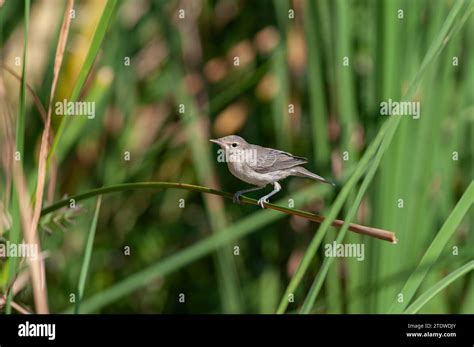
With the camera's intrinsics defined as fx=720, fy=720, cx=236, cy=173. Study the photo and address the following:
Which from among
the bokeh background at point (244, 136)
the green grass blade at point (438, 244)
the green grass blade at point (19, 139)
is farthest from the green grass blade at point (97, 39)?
the green grass blade at point (438, 244)

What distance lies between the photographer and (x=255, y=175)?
1533 mm

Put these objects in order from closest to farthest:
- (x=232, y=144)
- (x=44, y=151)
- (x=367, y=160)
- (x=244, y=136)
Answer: (x=367, y=160) < (x=44, y=151) < (x=232, y=144) < (x=244, y=136)

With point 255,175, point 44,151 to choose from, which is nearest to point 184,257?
point 255,175

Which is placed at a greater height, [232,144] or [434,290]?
[232,144]

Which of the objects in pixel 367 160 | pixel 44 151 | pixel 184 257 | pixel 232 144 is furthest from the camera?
pixel 232 144

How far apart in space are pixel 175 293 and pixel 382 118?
2.66 feet

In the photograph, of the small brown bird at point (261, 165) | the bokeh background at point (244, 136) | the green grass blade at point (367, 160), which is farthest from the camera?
the small brown bird at point (261, 165)

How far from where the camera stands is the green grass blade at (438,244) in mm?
1205

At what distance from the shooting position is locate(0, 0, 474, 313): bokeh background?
1428 millimetres

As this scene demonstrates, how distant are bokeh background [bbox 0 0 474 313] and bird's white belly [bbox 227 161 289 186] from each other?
8cm

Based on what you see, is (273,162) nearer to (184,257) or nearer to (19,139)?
(184,257)

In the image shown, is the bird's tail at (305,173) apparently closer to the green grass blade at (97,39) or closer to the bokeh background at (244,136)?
the bokeh background at (244,136)

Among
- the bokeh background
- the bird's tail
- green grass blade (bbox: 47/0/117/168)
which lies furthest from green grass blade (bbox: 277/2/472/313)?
green grass blade (bbox: 47/0/117/168)

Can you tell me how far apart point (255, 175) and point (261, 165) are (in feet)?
0.08
